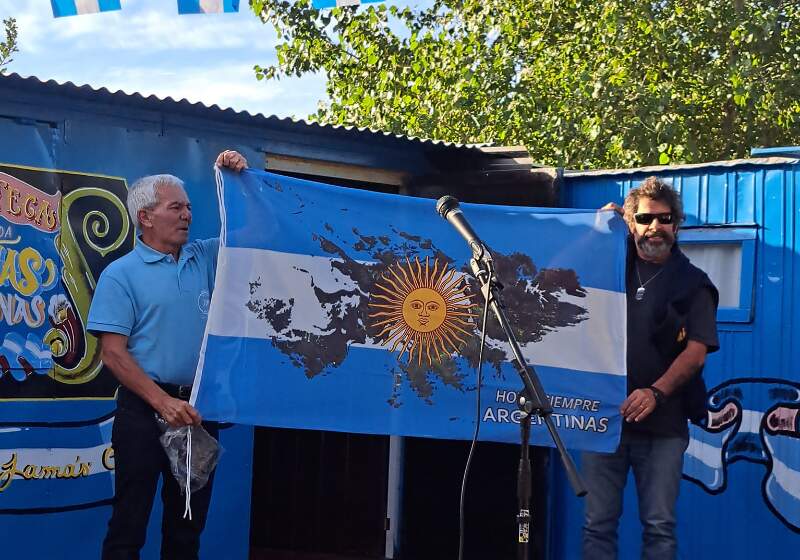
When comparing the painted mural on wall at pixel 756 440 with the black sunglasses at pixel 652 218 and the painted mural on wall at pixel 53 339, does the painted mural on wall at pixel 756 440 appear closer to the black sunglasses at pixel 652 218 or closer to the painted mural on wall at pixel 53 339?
the black sunglasses at pixel 652 218

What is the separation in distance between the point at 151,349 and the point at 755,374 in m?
3.49

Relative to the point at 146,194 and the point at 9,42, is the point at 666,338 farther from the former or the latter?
the point at 9,42

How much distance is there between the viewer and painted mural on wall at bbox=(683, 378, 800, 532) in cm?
542

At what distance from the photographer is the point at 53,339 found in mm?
5066

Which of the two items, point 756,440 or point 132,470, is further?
point 756,440

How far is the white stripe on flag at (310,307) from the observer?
4098 millimetres

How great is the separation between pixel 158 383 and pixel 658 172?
3.41 meters

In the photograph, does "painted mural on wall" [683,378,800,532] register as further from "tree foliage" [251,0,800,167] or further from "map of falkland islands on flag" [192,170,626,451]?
"tree foliage" [251,0,800,167]

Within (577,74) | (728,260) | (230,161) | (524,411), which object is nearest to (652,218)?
(524,411)

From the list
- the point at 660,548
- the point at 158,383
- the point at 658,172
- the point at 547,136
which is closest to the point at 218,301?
the point at 158,383

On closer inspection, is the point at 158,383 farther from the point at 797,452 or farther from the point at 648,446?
the point at 797,452

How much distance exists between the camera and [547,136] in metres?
12.2

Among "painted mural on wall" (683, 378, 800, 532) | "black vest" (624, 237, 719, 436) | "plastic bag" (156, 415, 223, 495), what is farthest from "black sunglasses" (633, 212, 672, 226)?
"plastic bag" (156, 415, 223, 495)

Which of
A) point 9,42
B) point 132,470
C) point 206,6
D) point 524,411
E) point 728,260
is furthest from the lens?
point 9,42
